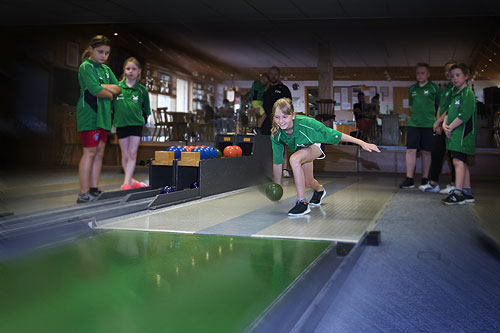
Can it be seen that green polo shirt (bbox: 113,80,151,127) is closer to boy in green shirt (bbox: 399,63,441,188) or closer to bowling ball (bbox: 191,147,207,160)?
bowling ball (bbox: 191,147,207,160)

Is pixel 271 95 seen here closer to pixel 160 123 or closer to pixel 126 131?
pixel 126 131

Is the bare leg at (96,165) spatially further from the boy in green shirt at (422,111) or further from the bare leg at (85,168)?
the boy in green shirt at (422,111)

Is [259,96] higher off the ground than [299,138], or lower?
higher

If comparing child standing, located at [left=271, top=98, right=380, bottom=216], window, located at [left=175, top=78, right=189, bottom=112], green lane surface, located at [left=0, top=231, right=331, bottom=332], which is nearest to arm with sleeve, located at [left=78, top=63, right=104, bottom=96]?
child standing, located at [left=271, top=98, right=380, bottom=216]

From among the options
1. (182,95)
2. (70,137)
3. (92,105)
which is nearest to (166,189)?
(92,105)

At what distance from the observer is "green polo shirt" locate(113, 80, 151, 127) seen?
464 centimetres

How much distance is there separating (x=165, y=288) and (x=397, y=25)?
9.63m

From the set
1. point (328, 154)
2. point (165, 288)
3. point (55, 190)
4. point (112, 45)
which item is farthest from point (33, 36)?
point (165, 288)

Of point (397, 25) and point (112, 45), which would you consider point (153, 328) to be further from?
point (112, 45)

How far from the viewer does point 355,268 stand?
7.93ft

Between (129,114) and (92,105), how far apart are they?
1.62ft

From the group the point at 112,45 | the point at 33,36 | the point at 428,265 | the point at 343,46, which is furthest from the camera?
the point at 343,46

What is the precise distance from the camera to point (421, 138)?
5520 millimetres

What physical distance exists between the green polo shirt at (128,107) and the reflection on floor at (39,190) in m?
0.89
